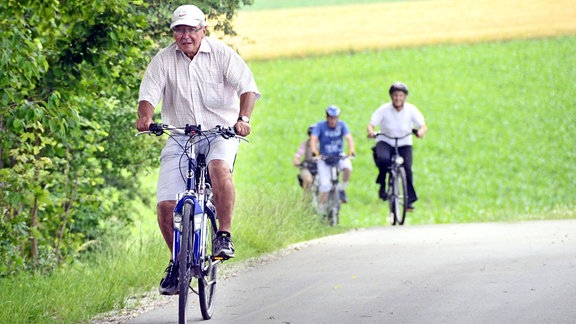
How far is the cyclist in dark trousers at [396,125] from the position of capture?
19781 millimetres

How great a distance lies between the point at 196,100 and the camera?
32.4 ft

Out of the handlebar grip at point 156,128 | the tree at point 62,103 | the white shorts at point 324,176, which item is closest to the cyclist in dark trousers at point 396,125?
the white shorts at point 324,176

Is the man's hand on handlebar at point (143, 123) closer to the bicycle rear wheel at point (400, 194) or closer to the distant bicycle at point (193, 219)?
the distant bicycle at point (193, 219)

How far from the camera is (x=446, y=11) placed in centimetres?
6159

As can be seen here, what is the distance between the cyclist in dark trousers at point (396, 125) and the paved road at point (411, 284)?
3497mm

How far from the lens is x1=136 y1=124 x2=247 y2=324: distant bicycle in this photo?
9273mm

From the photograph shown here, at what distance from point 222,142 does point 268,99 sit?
3935 cm

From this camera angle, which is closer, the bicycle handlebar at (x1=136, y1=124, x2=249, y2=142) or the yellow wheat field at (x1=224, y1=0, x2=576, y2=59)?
the bicycle handlebar at (x1=136, y1=124, x2=249, y2=142)

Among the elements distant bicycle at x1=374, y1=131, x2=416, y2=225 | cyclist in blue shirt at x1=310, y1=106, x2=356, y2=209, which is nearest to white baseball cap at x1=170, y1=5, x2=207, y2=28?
distant bicycle at x1=374, y1=131, x2=416, y2=225

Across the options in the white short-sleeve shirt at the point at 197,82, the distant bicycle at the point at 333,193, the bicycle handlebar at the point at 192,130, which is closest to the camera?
the bicycle handlebar at the point at 192,130

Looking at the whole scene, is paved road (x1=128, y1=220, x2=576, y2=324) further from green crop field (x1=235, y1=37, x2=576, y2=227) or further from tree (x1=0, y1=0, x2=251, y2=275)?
green crop field (x1=235, y1=37, x2=576, y2=227)

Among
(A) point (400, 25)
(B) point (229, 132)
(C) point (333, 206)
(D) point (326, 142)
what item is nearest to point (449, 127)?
(A) point (400, 25)

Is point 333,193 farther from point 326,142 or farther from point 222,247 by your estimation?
point 222,247

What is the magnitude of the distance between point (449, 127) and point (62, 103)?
3312 centimetres
